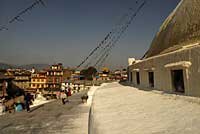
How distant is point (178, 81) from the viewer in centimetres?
748

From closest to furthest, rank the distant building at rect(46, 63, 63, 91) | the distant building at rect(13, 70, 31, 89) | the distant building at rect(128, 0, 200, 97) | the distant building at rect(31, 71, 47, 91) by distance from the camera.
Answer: the distant building at rect(128, 0, 200, 97), the distant building at rect(46, 63, 63, 91), the distant building at rect(31, 71, 47, 91), the distant building at rect(13, 70, 31, 89)

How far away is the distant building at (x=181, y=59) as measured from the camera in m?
6.25

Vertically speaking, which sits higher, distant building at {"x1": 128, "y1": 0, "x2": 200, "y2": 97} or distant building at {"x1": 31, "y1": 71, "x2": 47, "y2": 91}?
distant building at {"x1": 128, "y1": 0, "x2": 200, "y2": 97}

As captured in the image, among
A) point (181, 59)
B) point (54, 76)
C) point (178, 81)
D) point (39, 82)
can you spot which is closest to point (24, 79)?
point (39, 82)

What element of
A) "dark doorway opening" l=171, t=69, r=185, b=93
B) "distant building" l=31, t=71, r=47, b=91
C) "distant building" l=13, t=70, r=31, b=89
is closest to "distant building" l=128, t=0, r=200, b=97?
"dark doorway opening" l=171, t=69, r=185, b=93

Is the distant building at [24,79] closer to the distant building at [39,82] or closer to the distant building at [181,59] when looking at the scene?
the distant building at [39,82]

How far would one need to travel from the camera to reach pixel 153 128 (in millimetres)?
3881

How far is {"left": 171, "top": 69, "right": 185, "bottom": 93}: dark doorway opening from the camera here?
23.6ft

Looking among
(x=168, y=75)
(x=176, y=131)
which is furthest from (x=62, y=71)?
(x=176, y=131)

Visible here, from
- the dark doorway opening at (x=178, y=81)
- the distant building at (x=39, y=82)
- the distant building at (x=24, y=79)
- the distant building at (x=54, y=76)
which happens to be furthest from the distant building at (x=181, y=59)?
the distant building at (x=24, y=79)

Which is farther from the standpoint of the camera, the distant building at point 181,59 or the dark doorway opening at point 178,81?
the dark doorway opening at point 178,81

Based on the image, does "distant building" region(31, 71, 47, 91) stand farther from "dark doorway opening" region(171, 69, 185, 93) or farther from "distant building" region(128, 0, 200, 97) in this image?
"dark doorway opening" region(171, 69, 185, 93)

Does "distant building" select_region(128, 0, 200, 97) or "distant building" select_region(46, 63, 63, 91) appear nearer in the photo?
"distant building" select_region(128, 0, 200, 97)

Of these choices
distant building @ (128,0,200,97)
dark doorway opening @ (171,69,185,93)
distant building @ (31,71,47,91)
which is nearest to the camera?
distant building @ (128,0,200,97)
